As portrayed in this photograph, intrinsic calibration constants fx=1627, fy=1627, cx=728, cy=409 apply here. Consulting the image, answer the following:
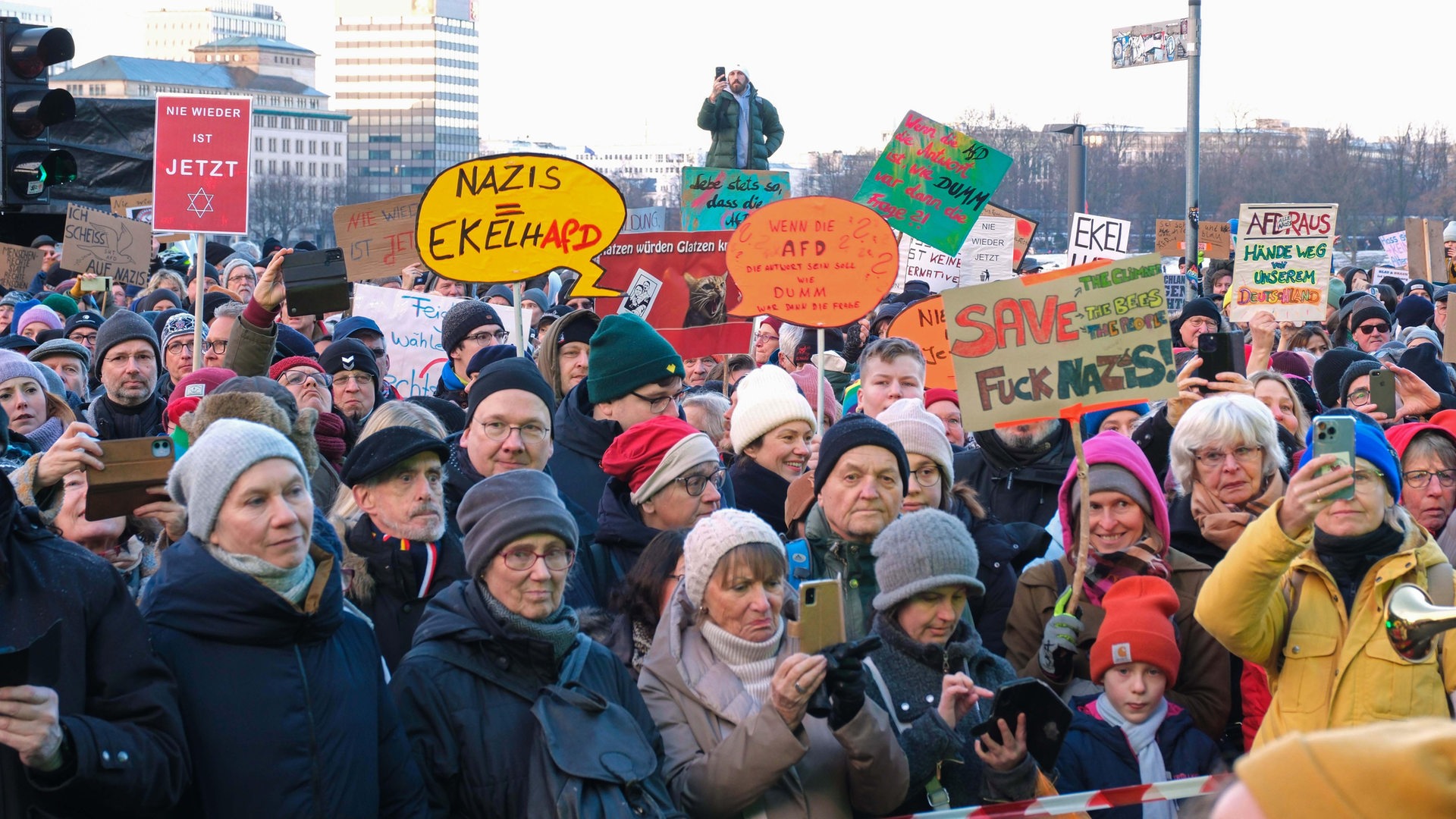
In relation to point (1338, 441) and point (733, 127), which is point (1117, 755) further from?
point (733, 127)

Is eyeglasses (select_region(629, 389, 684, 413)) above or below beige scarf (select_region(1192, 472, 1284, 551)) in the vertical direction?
above

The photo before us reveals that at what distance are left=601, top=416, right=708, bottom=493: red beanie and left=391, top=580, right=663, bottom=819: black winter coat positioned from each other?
1.23m

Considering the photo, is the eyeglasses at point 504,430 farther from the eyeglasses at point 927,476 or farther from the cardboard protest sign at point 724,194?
the cardboard protest sign at point 724,194

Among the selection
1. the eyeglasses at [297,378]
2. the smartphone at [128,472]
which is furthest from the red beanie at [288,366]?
the smartphone at [128,472]

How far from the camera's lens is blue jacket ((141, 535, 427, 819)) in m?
3.22

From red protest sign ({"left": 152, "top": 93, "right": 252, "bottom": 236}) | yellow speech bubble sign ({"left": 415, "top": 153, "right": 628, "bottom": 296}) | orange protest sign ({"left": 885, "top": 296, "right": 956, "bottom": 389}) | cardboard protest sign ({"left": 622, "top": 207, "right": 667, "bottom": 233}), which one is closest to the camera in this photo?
yellow speech bubble sign ({"left": 415, "top": 153, "right": 628, "bottom": 296})

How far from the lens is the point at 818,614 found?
11.3 feet

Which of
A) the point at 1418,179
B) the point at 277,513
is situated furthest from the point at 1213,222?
the point at 1418,179

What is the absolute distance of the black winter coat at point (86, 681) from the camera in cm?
293

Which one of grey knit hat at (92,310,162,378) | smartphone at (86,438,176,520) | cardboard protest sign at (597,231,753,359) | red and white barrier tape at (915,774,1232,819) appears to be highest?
cardboard protest sign at (597,231,753,359)

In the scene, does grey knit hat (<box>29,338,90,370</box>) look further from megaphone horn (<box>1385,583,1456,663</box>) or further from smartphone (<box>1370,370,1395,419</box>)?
megaphone horn (<box>1385,583,1456,663</box>)

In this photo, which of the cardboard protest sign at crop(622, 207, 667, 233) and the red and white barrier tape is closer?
the red and white barrier tape

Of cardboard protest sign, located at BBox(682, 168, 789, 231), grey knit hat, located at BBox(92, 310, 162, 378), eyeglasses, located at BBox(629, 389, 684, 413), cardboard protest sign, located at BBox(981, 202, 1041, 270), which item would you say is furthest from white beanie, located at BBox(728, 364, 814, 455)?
cardboard protest sign, located at BBox(981, 202, 1041, 270)

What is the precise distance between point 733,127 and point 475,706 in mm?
10300
